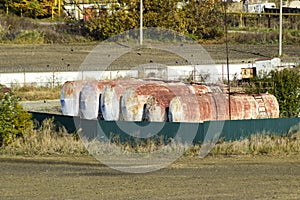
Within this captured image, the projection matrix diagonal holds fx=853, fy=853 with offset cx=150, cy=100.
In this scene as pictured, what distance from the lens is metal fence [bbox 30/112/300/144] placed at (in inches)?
902

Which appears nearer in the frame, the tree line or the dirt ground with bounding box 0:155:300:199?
the dirt ground with bounding box 0:155:300:199

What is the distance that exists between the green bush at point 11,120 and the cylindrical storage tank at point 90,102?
3116 mm

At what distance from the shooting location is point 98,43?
61.1 meters

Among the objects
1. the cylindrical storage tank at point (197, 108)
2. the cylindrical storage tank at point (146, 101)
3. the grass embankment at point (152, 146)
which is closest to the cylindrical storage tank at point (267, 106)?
the cylindrical storage tank at point (197, 108)

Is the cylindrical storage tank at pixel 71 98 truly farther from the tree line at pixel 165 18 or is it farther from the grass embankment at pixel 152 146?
the tree line at pixel 165 18

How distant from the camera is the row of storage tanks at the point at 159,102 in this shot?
2571 cm

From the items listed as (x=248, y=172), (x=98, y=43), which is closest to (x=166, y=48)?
(x=98, y=43)

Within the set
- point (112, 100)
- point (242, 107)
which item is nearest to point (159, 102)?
point (112, 100)

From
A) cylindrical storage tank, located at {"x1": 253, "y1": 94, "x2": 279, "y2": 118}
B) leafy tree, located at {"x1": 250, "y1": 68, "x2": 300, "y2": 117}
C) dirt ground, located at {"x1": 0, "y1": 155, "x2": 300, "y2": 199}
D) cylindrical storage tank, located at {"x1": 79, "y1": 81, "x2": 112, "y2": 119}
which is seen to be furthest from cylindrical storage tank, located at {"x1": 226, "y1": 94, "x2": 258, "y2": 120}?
dirt ground, located at {"x1": 0, "y1": 155, "x2": 300, "y2": 199}

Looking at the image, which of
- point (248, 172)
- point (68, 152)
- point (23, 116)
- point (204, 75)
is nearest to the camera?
point (248, 172)

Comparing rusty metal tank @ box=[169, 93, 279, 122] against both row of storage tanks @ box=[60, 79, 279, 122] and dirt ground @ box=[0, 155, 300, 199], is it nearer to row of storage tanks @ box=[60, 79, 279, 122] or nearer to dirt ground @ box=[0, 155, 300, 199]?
row of storage tanks @ box=[60, 79, 279, 122]

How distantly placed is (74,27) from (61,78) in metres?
26.5

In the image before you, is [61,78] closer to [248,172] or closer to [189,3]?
[248,172]

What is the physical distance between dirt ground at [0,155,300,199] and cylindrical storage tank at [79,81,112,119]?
5446mm
